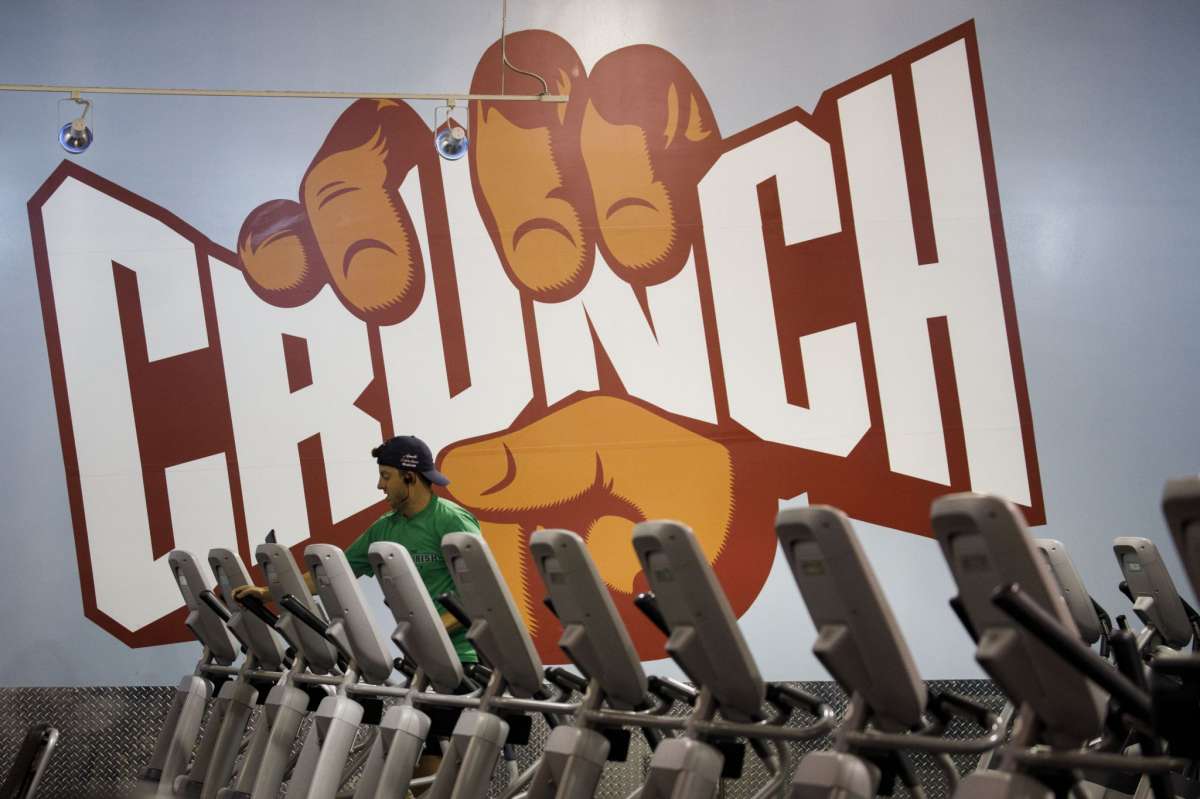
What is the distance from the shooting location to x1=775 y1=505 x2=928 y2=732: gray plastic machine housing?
8.23ft

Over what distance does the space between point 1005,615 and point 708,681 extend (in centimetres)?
86

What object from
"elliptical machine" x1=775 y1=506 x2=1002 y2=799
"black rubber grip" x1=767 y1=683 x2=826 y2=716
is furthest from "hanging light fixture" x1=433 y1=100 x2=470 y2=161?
"elliptical machine" x1=775 y1=506 x2=1002 y2=799

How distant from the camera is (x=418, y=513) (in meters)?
4.95

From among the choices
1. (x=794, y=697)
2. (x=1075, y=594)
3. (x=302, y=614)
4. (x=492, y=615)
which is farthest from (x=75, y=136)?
(x=1075, y=594)

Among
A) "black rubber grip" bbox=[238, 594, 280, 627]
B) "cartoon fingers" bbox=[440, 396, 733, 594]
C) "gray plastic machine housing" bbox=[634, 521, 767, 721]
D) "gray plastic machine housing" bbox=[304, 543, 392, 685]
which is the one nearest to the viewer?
"gray plastic machine housing" bbox=[634, 521, 767, 721]

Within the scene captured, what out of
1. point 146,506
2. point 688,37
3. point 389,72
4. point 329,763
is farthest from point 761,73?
point 329,763

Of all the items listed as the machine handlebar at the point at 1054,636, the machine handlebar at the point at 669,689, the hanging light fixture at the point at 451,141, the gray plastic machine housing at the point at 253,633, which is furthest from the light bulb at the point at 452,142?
the machine handlebar at the point at 1054,636

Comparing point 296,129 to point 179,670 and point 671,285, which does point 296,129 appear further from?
point 179,670

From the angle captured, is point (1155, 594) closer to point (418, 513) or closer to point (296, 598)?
point (418, 513)

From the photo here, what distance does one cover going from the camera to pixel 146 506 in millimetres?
6430

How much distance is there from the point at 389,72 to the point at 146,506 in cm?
262

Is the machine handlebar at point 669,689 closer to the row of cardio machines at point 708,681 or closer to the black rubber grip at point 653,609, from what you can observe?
the row of cardio machines at point 708,681

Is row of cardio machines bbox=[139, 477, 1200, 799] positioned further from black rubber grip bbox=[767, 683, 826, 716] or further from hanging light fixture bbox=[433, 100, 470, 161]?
hanging light fixture bbox=[433, 100, 470, 161]

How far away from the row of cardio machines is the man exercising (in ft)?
1.61
